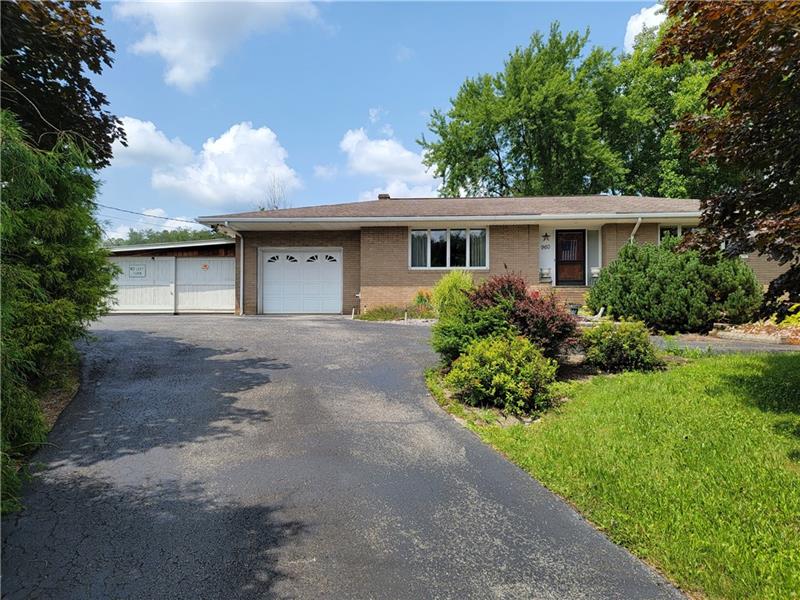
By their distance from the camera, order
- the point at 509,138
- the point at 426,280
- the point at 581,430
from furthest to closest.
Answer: the point at 509,138
the point at 426,280
the point at 581,430

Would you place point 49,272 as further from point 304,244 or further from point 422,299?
point 304,244

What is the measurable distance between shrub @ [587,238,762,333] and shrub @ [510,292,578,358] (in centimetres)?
487

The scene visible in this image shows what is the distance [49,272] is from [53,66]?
115 inches

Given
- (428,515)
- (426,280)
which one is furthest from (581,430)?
(426,280)

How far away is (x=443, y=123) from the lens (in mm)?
33188

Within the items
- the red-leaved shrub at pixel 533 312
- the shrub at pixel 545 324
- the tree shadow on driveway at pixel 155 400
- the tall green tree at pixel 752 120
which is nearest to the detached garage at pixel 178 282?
the tree shadow on driveway at pixel 155 400

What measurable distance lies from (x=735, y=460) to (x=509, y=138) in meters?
31.1

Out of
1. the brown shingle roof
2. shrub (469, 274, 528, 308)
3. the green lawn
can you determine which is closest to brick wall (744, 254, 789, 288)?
the brown shingle roof

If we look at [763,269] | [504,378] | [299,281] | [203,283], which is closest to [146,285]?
[203,283]

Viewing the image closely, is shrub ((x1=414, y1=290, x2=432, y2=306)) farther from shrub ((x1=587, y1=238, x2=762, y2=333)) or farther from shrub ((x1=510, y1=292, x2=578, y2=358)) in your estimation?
shrub ((x1=510, y1=292, x2=578, y2=358))

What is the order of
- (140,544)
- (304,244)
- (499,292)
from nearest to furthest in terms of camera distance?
(140,544) < (499,292) < (304,244)

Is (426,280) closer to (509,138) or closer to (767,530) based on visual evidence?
(767,530)

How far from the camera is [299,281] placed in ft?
55.4

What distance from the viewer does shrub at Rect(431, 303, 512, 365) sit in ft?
23.6
